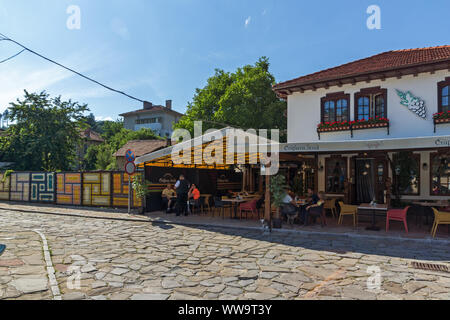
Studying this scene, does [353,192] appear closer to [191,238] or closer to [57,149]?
[191,238]

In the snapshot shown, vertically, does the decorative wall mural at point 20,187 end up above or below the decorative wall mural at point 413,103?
below

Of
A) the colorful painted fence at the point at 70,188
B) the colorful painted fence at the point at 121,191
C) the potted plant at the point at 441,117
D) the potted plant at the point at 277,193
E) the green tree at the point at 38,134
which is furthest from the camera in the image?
the green tree at the point at 38,134

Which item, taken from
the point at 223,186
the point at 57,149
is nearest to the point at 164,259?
the point at 223,186

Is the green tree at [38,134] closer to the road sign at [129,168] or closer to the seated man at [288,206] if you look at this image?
the road sign at [129,168]

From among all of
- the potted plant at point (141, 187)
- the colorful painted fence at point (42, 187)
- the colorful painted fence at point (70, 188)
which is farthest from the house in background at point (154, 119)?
the potted plant at point (141, 187)

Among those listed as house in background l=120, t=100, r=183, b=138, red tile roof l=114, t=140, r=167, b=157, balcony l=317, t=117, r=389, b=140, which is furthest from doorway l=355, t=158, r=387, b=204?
house in background l=120, t=100, r=183, b=138

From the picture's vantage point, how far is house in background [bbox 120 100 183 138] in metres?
48.5

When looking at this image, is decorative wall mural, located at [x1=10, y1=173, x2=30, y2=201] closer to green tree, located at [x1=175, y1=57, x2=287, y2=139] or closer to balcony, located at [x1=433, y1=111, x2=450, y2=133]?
green tree, located at [x1=175, y1=57, x2=287, y2=139]

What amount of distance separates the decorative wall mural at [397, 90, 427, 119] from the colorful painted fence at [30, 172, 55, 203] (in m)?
17.5

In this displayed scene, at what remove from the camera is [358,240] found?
812 cm

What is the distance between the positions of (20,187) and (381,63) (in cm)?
2028

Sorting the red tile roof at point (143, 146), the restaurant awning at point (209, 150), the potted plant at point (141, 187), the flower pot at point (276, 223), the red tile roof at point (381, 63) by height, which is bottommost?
the flower pot at point (276, 223)

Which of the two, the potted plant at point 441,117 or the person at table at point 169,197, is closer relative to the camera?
the potted plant at point 441,117

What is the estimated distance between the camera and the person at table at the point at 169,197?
1316cm
